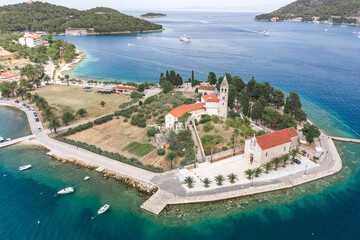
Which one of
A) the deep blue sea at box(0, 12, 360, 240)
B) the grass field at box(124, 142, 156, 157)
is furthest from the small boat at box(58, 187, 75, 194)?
the grass field at box(124, 142, 156, 157)

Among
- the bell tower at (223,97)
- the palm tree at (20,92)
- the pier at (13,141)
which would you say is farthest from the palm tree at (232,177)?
the palm tree at (20,92)

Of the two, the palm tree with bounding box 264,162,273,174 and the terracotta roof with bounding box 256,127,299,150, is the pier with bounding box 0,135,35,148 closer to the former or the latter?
the terracotta roof with bounding box 256,127,299,150

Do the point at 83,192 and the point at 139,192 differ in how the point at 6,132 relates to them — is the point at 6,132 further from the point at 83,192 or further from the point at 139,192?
the point at 139,192

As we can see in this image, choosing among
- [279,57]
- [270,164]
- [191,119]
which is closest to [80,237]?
[270,164]

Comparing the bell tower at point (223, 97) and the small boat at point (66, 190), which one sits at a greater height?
the bell tower at point (223, 97)

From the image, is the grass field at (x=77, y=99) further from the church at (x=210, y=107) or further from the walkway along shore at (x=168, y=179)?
the church at (x=210, y=107)
